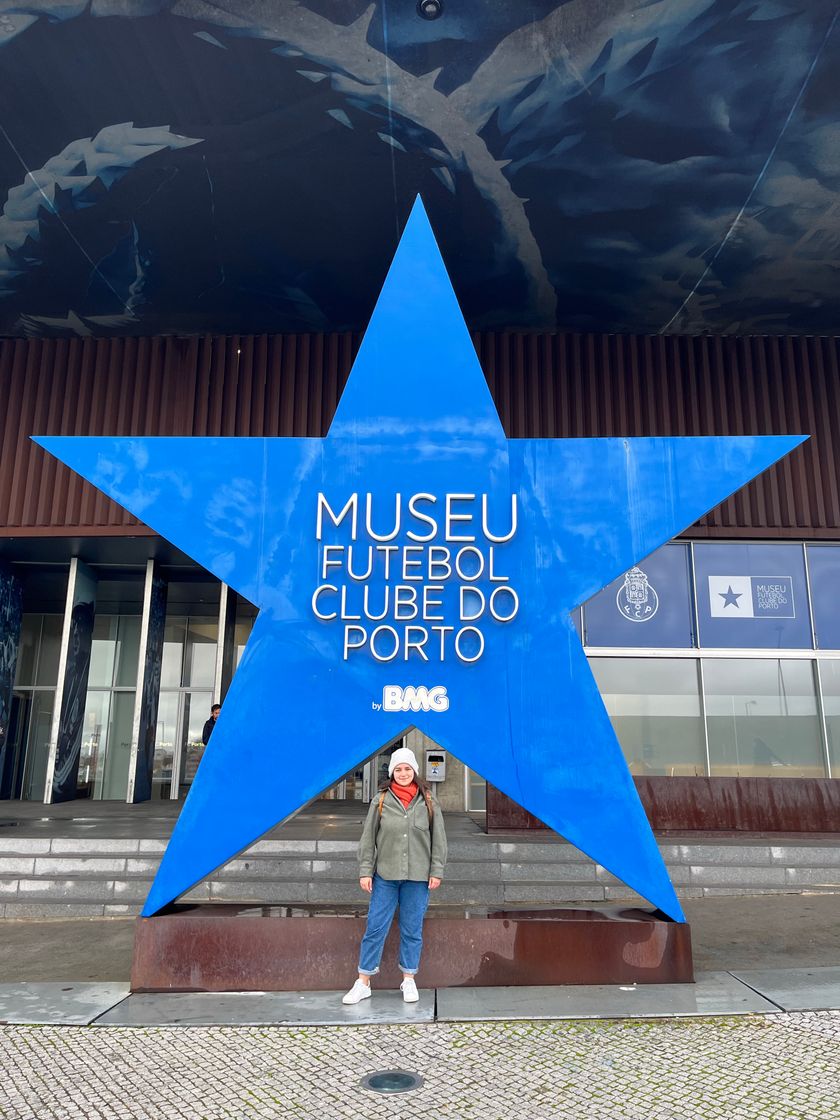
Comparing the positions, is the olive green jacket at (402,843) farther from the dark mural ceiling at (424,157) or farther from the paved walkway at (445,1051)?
the dark mural ceiling at (424,157)

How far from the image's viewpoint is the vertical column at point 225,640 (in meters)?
13.6

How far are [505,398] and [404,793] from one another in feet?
26.0

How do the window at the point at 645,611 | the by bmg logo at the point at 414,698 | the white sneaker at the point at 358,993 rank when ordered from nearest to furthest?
the white sneaker at the point at 358,993
the by bmg logo at the point at 414,698
the window at the point at 645,611

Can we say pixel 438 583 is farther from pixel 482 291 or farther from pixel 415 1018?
pixel 482 291

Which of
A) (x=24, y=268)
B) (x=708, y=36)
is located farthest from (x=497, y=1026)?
(x=24, y=268)

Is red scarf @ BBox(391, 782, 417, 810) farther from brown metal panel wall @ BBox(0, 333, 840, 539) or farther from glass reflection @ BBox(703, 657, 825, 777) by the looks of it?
brown metal panel wall @ BBox(0, 333, 840, 539)

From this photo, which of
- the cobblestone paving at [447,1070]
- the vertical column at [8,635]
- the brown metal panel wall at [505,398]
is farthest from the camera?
the vertical column at [8,635]

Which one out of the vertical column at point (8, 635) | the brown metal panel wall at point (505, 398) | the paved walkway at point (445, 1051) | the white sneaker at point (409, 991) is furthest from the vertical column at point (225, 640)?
the white sneaker at point (409, 991)

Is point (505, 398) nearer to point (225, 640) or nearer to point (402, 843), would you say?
point (225, 640)

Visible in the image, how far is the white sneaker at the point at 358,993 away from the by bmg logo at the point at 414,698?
1.69 metres

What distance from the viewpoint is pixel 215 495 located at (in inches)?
235

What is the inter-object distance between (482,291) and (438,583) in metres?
6.46

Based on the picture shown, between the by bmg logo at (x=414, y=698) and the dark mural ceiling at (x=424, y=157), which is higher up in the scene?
the dark mural ceiling at (x=424, y=157)

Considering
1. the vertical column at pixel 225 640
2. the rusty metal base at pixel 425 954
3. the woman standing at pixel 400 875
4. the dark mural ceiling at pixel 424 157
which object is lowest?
the rusty metal base at pixel 425 954
